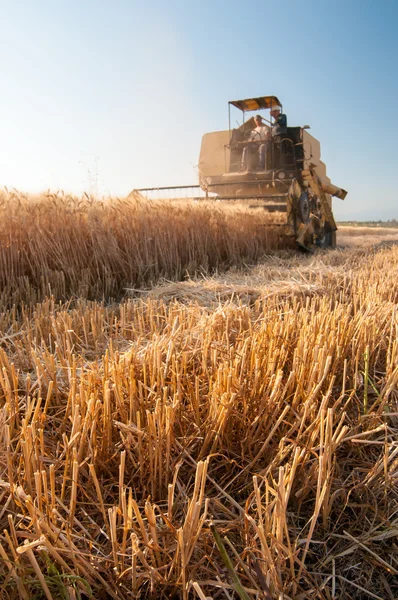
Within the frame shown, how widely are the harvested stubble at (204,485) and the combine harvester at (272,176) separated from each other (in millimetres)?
5882

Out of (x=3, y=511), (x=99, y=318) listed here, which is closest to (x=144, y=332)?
(x=99, y=318)

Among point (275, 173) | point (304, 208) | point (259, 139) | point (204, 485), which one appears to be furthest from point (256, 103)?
point (204, 485)

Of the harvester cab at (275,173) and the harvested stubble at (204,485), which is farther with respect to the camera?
the harvester cab at (275,173)

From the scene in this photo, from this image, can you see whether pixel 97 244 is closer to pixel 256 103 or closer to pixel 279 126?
pixel 279 126

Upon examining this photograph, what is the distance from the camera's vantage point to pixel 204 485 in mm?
926

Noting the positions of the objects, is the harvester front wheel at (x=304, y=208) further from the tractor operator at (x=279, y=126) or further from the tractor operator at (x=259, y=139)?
Result: the tractor operator at (x=279, y=126)

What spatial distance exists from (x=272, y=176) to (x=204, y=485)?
840 cm

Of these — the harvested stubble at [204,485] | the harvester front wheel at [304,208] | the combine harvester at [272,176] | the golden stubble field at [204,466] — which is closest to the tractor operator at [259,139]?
the combine harvester at [272,176]

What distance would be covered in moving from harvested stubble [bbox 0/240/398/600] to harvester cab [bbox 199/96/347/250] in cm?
598

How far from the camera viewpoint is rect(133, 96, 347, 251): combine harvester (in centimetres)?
761

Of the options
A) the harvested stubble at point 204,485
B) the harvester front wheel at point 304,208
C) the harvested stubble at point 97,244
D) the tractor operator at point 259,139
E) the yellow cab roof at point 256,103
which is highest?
the yellow cab roof at point 256,103

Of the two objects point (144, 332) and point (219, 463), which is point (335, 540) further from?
point (144, 332)

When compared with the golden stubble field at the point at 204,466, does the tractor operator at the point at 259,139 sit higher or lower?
higher

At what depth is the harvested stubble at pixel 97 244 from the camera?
13.0 feet
